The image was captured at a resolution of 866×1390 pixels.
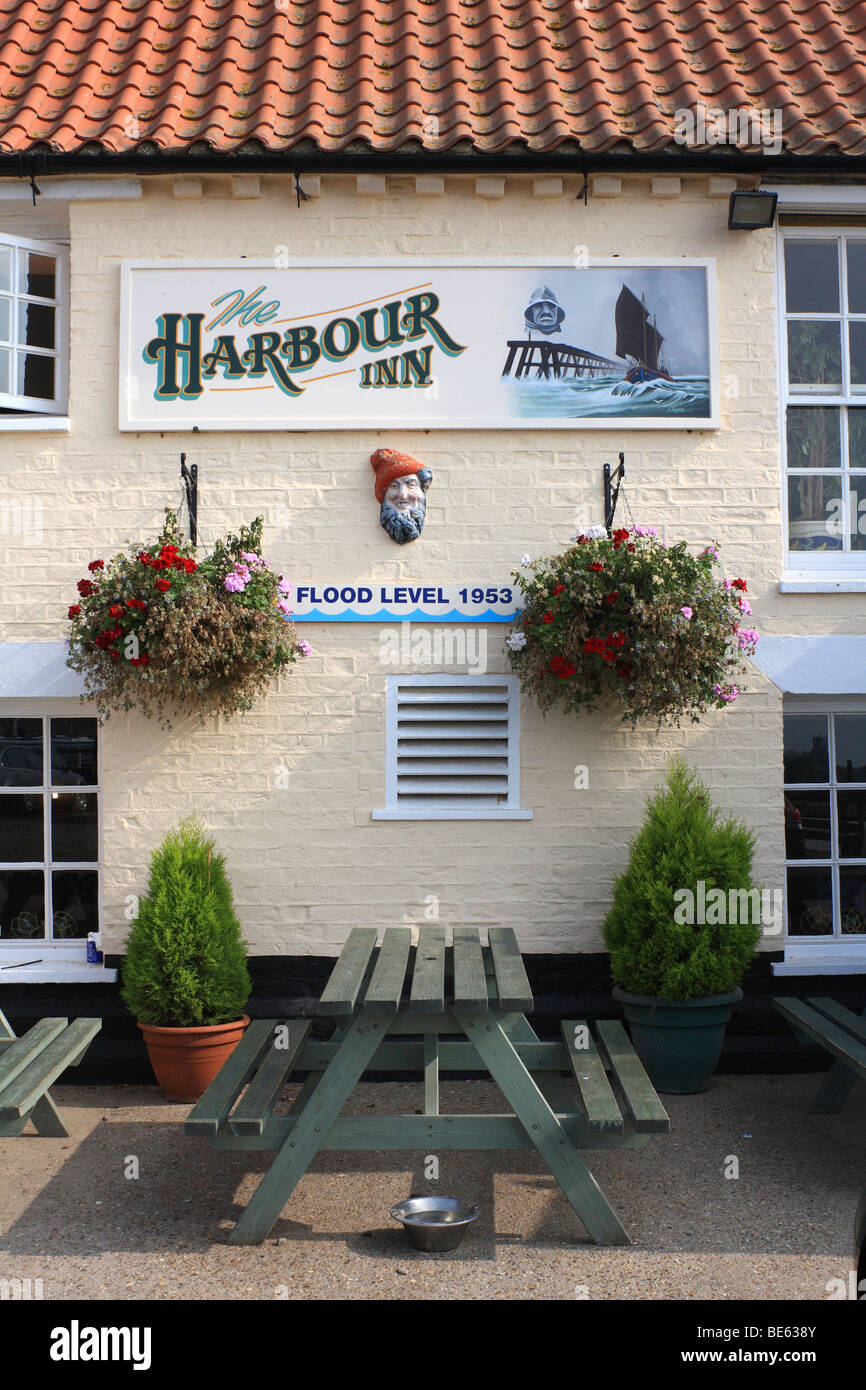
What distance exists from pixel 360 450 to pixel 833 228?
307 cm

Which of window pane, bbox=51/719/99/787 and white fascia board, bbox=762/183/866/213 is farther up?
white fascia board, bbox=762/183/866/213

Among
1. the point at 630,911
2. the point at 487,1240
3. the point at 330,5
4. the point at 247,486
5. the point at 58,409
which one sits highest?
the point at 330,5

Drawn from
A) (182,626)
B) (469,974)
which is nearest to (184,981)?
(182,626)

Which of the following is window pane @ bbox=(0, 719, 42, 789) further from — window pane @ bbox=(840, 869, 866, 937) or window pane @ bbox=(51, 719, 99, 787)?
window pane @ bbox=(840, 869, 866, 937)

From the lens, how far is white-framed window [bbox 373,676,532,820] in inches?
268

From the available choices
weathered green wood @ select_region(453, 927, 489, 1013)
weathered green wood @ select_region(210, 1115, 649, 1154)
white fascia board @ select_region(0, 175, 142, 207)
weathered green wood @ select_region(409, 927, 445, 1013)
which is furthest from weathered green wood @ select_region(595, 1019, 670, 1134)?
white fascia board @ select_region(0, 175, 142, 207)

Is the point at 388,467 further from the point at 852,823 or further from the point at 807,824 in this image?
the point at 852,823

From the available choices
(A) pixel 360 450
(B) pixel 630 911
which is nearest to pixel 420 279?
(A) pixel 360 450

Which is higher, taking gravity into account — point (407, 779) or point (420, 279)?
point (420, 279)

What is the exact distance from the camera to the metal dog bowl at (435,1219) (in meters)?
4.39

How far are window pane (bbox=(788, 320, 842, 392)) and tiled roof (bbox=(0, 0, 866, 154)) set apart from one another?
96 centimetres

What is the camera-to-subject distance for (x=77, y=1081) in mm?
6602

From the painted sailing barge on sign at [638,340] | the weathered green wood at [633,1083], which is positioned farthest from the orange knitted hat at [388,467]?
the weathered green wood at [633,1083]

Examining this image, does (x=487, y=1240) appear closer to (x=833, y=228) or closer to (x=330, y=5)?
(x=833, y=228)
